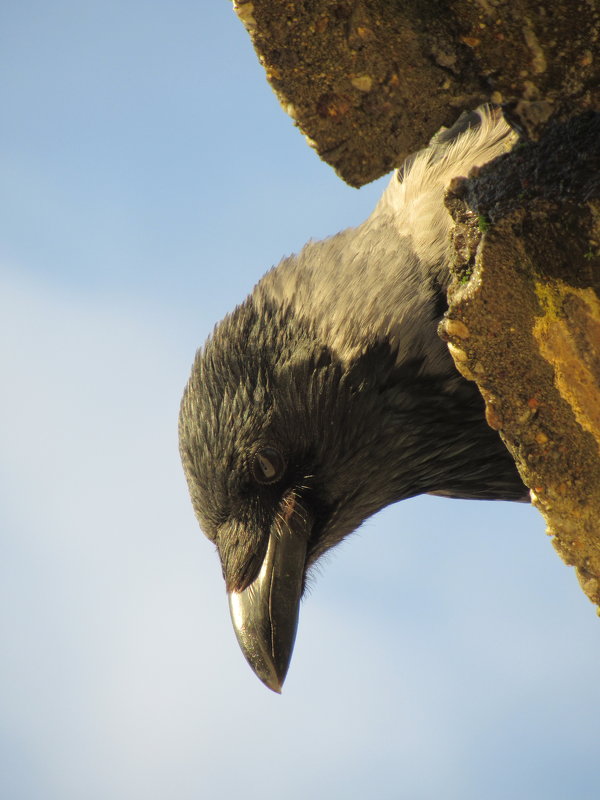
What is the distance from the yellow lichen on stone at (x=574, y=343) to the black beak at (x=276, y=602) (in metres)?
1.14

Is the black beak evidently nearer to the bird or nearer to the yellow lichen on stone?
the bird

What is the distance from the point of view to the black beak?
7.56ft

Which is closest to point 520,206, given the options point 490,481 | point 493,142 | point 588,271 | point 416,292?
point 588,271

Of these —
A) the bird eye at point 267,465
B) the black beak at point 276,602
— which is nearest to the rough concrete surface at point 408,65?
the bird eye at point 267,465

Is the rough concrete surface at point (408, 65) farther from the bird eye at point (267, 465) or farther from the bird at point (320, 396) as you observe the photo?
the bird eye at point (267, 465)

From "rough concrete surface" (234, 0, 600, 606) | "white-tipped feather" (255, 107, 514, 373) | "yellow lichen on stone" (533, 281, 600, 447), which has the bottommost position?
"yellow lichen on stone" (533, 281, 600, 447)

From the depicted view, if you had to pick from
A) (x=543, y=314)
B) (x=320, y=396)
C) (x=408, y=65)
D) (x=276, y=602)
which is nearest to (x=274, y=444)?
(x=320, y=396)

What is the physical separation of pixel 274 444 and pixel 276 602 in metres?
0.44

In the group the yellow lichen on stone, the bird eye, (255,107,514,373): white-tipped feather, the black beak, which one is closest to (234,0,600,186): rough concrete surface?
the yellow lichen on stone

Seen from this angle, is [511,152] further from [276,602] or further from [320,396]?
[276,602]

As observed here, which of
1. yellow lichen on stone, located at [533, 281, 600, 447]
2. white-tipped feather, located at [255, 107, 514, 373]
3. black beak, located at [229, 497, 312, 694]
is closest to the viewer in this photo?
yellow lichen on stone, located at [533, 281, 600, 447]

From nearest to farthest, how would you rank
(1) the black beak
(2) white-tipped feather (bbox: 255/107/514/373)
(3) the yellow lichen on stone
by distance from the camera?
(3) the yellow lichen on stone, (1) the black beak, (2) white-tipped feather (bbox: 255/107/514/373)

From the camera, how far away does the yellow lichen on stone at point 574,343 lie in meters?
1.42

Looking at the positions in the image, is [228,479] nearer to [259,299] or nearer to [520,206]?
[259,299]
